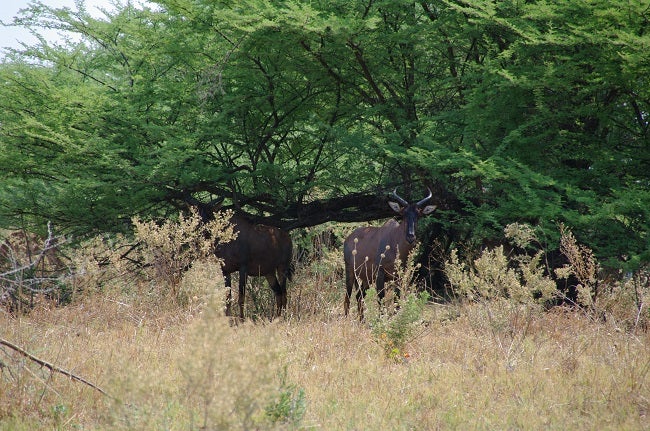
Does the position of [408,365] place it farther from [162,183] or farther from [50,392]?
[162,183]

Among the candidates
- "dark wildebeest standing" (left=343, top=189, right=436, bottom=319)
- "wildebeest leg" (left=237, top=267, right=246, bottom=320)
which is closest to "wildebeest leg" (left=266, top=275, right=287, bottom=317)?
"wildebeest leg" (left=237, top=267, right=246, bottom=320)

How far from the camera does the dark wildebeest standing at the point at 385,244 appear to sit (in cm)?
1079

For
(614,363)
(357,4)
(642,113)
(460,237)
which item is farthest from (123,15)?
(614,363)

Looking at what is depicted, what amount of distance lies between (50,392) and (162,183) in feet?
20.3

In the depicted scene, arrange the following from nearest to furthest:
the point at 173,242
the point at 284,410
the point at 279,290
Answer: the point at 284,410 → the point at 173,242 → the point at 279,290

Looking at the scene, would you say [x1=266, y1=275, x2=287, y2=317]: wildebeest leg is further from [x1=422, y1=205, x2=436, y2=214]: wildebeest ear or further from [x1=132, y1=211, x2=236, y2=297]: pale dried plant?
[x1=132, y1=211, x2=236, y2=297]: pale dried plant

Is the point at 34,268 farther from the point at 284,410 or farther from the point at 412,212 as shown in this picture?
the point at 284,410

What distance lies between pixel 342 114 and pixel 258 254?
9.25 feet

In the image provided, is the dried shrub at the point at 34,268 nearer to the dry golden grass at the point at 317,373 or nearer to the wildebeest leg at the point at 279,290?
the dry golden grass at the point at 317,373

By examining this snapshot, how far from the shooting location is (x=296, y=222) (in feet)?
42.3

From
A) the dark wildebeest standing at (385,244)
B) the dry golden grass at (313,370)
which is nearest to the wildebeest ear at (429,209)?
the dark wildebeest standing at (385,244)

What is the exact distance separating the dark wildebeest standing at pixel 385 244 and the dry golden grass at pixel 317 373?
97.8 inches

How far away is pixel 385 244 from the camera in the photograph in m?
11.2

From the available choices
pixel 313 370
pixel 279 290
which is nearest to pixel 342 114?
pixel 279 290
